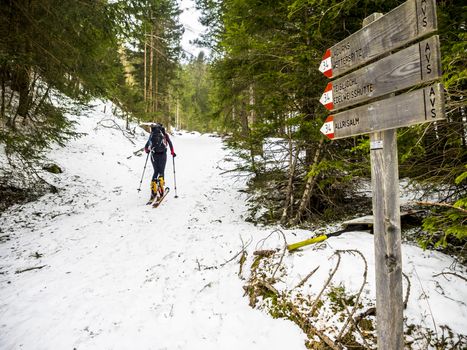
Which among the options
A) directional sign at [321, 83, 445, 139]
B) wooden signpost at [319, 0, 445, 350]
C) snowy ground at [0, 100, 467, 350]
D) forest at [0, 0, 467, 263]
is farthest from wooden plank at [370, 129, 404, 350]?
forest at [0, 0, 467, 263]

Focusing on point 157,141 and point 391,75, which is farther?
point 157,141

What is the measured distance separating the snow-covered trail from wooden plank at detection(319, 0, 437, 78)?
10.7ft

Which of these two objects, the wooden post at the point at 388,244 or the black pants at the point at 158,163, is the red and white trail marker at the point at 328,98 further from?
the black pants at the point at 158,163

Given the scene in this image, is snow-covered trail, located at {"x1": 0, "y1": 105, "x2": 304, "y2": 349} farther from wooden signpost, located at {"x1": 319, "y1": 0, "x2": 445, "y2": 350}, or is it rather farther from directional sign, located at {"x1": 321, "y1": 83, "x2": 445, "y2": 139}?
directional sign, located at {"x1": 321, "y1": 83, "x2": 445, "y2": 139}

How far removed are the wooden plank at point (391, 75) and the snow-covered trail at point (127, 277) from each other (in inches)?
116

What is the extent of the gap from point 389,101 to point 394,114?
0.12m

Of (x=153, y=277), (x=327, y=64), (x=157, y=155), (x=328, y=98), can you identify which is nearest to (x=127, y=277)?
(x=153, y=277)

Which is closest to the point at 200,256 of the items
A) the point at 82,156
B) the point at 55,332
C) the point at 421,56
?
the point at 55,332

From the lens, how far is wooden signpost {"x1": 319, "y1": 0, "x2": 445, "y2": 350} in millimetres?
1852

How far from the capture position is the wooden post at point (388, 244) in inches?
84.7

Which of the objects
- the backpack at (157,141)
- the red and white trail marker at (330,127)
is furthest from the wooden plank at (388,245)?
the backpack at (157,141)

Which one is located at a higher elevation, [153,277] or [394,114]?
[394,114]

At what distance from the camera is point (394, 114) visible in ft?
6.86

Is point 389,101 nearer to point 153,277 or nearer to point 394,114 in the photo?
point 394,114
